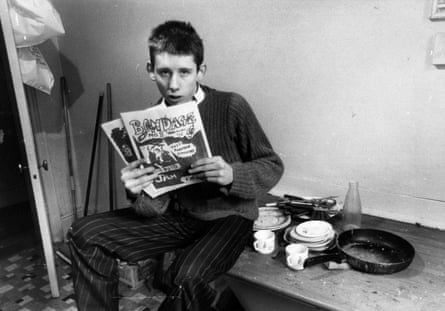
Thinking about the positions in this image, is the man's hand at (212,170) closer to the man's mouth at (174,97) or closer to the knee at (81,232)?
the man's mouth at (174,97)

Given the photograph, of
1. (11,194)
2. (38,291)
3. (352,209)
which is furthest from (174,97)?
(11,194)

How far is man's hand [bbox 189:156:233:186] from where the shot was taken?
4.19ft

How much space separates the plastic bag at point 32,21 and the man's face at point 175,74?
0.90 meters

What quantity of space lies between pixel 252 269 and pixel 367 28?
1042mm

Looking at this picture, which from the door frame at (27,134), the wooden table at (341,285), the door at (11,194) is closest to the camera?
the wooden table at (341,285)

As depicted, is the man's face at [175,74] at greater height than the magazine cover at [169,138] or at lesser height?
greater

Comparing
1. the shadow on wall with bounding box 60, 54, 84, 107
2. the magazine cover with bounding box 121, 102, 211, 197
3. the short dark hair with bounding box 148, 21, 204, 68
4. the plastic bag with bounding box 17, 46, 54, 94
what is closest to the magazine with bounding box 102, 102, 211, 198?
the magazine cover with bounding box 121, 102, 211, 197

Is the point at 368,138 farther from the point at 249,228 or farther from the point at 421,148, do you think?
the point at 249,228

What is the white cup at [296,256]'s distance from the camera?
1.29 meters

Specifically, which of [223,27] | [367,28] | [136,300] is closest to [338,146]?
[367,28]

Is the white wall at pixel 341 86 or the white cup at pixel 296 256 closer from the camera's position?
the white cup at pixel 296 256

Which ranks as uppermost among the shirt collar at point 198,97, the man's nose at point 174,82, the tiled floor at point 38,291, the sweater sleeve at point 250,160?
the man's nose at point 174,82

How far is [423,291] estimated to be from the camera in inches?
45.3

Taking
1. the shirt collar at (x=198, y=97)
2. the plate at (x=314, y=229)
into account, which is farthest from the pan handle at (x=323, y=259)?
the shirt collar at (x=198, y=97)
